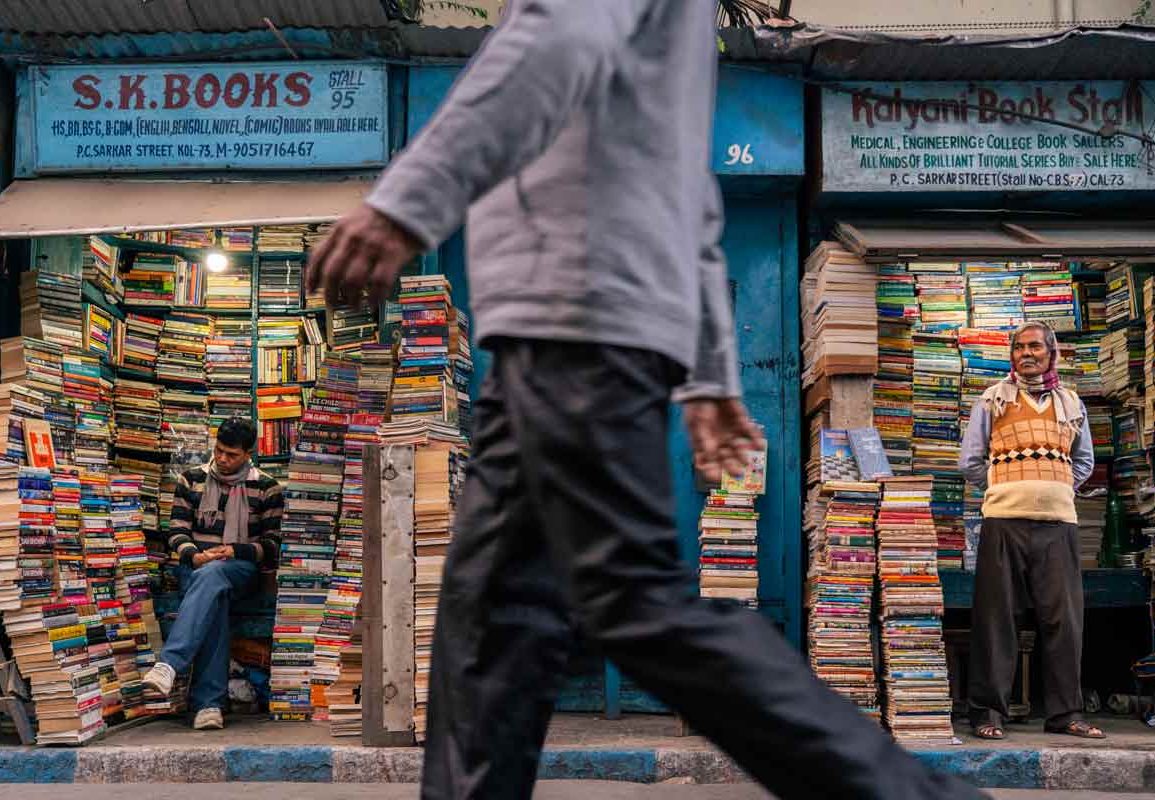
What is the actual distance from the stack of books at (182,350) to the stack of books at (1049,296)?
5.72 metres

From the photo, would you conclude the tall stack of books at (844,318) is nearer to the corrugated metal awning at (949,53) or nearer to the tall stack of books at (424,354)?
the corrugated metal awning at (949,53)

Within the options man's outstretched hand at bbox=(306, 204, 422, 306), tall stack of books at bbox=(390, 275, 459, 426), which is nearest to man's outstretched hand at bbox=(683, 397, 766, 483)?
man's outstretched hand at bbox=(306, 204, 422, 306)

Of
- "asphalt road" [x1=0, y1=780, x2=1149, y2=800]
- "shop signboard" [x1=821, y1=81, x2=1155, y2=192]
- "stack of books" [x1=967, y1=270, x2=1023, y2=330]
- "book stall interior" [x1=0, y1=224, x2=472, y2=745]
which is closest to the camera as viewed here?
"asphalt road" [x1=0, y1=780, x2=1149, y2=800]

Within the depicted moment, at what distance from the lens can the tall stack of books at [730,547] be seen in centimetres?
696

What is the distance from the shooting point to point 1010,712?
757cm

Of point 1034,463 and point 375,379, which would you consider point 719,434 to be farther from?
point 375,379

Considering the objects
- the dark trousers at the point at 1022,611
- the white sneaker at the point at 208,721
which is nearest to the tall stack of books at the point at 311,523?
the white sneaker at the point at 208,721

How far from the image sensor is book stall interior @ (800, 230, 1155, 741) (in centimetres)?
673

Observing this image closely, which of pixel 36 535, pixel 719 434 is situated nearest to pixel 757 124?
pixel 36 535

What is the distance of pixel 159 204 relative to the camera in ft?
23.7

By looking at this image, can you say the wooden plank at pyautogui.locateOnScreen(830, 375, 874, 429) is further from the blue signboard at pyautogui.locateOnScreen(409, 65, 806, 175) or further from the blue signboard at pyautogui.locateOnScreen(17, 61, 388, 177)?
the blue signboard at pyautogui.locateOnScreen(17, 61, 388, 177)

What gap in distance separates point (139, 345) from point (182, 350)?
Result: 286 mm

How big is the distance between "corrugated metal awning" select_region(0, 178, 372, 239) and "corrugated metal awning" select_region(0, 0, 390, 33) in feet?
2.71

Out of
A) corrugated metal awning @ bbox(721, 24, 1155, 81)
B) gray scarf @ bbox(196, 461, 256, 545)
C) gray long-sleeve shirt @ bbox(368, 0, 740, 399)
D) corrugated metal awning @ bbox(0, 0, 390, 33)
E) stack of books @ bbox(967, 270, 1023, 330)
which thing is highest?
corrugated metal awning @ bbox(0, 0, 390, 33)
